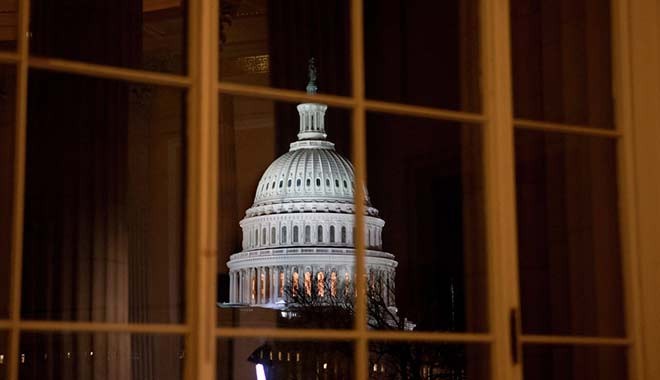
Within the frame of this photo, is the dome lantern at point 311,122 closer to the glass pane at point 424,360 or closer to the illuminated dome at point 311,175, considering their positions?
the illuminated dome at point 311,175

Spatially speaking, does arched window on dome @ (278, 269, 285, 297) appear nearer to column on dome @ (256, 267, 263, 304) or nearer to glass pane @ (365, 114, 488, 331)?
column on dome @ (256, 267, 263, 304)

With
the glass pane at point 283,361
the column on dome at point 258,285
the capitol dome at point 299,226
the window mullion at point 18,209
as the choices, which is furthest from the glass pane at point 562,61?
the column on dome at point 258,285

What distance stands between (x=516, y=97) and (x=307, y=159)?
20325 millimetres

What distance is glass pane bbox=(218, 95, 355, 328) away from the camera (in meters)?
15.4

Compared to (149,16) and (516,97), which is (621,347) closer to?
(516,97)

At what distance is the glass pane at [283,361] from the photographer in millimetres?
12312

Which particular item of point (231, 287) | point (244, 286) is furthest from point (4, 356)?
point (231, 287)

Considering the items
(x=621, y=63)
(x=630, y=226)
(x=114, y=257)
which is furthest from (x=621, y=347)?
(x=114, y=257)

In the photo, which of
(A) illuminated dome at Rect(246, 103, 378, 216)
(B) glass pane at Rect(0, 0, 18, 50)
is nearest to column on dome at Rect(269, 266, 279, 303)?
(A) illuminated dome at Rect(246, 103, 378, 216)

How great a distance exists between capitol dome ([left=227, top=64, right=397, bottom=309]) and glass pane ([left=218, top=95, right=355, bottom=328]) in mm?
24

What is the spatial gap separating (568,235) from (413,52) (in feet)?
26.9

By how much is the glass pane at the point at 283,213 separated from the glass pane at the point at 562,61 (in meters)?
8.72

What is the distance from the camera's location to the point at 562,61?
130 inches

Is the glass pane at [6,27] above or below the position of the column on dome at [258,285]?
above
